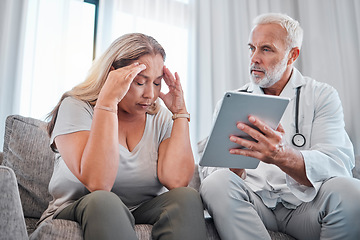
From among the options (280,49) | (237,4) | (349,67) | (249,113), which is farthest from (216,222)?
(237,4)

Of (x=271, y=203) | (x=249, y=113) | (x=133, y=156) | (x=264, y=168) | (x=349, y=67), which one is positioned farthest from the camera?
(x=349, y=67)

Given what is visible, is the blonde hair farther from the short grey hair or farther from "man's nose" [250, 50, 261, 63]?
the short grey hair

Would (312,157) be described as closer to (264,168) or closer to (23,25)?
(264,168)

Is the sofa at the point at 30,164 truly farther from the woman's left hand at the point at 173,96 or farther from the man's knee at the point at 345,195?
the woman's left hand at the point at 173,96

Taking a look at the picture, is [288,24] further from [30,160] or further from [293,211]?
[30,160]

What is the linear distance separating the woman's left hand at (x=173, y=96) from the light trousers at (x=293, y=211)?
0.30 m

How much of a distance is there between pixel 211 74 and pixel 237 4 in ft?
2.18

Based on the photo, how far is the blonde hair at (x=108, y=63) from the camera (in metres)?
1.37

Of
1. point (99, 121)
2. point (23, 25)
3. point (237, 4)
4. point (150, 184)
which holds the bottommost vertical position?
point (150, 184)

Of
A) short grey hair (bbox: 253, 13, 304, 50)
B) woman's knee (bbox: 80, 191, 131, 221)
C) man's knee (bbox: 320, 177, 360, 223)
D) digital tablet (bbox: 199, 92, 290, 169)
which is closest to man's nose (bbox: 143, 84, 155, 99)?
digital tablet (bbox: 199, 92, 290, 169)

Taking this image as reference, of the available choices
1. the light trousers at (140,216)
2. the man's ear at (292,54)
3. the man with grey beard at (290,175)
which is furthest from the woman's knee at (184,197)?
the man's ear at (292,54)

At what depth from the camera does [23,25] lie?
7.58 feet

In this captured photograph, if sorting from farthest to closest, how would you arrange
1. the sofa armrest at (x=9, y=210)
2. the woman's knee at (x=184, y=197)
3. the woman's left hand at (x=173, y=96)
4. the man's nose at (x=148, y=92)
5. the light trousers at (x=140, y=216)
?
the woman's left hand at (x=173, y=96) < the man's nose at (x=148, y=92) < the woman's knee at (x=184, y=197) < the light trousers at (x=140, y=216) < the sofa armrest at (x=9, y=210)

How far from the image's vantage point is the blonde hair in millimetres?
1367
